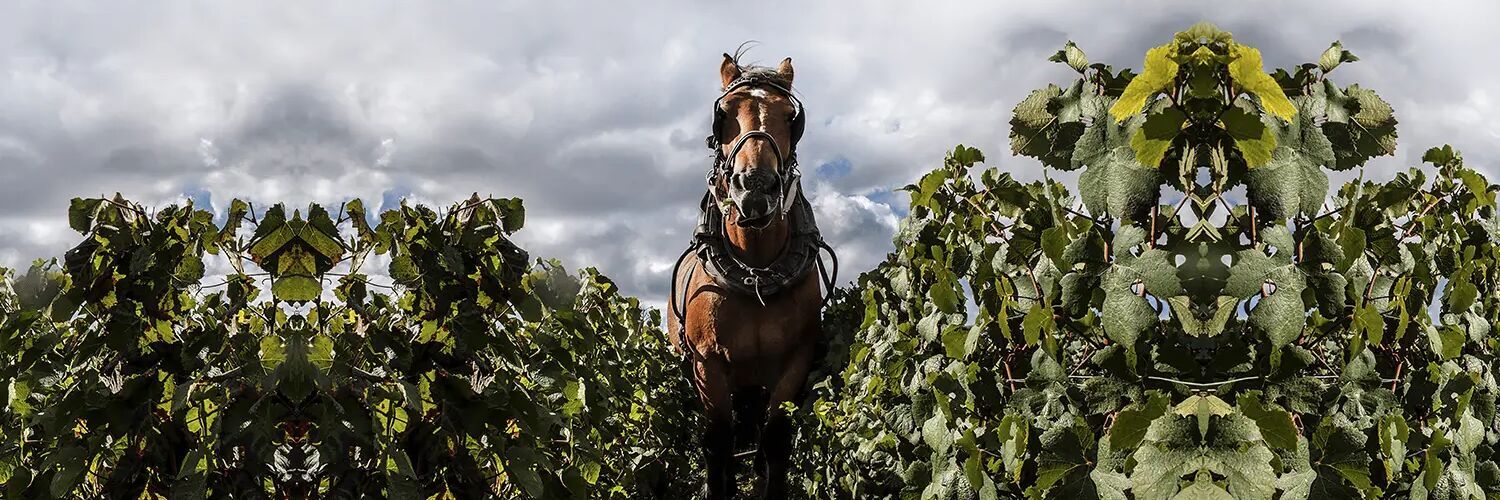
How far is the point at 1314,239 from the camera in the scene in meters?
2.99

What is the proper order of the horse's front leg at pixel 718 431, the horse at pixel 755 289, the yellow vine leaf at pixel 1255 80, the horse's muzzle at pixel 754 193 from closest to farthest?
the yellow vine leaf at pixel 1255 80 → the horse's muzzle at pixel 754 193 → the horse at pixel 755 289 → the horse's front leg at pixel 718 431

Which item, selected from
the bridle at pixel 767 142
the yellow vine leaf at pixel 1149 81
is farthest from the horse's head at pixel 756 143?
the yellow vine leaf at pixel 1149 81

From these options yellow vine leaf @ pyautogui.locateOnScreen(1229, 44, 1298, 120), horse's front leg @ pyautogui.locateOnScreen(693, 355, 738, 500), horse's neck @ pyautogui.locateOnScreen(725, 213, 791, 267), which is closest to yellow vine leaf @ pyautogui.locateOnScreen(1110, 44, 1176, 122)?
yellow vine leaf @ pyautogui.locateOnScreen(1229, 44, 1298, 120)

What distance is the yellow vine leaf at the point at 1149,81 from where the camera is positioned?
282 centimetres

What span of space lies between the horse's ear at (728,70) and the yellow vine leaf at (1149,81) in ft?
16.6

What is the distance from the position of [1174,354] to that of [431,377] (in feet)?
7.16

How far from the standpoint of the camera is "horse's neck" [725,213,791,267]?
727 centimetres

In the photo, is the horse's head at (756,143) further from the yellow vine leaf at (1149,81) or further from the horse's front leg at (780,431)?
the yellow vine leaf at (1149,81)

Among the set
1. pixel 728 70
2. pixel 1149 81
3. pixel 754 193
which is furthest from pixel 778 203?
pixel 1149 81

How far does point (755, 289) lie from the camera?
7.26 metres

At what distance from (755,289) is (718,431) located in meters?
0.97

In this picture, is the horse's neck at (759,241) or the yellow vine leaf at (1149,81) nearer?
the yellow vine leaf at (1149,81)

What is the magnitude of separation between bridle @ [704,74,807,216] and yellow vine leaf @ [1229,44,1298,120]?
4.26 m

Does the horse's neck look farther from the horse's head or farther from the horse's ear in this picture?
the horse's ear
